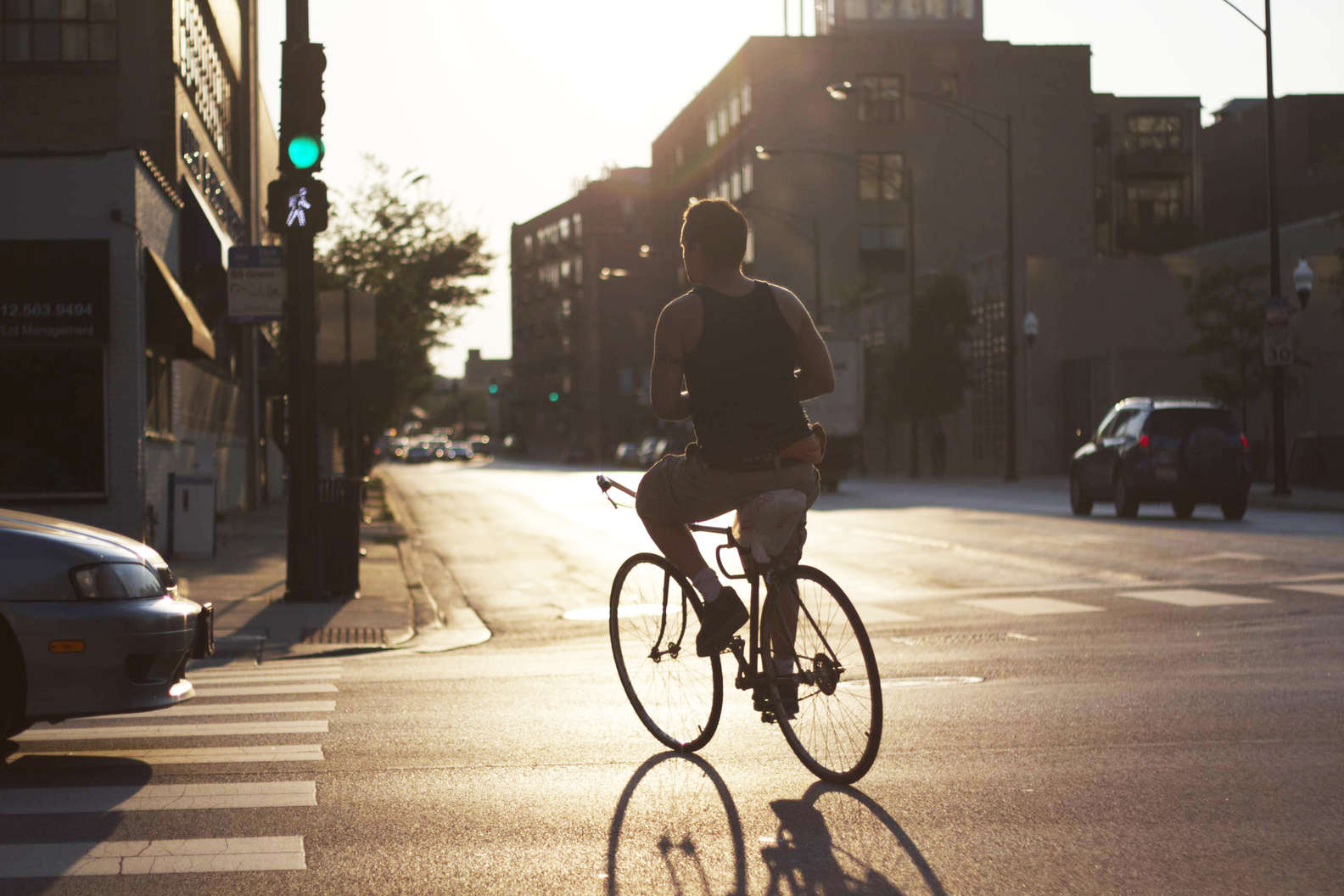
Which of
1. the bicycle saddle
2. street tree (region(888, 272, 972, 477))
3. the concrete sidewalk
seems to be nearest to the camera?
the bicycle saddle

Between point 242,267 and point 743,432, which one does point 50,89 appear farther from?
point 743,432

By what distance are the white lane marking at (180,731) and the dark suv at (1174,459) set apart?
18780mm

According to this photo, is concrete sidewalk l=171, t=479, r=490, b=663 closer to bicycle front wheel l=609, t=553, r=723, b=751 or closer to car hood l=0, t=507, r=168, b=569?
car hood l=0, t=507, r=168, b=569

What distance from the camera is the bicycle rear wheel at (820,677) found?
19.4ft

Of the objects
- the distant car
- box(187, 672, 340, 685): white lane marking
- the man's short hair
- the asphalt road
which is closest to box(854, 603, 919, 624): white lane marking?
the asphalt road

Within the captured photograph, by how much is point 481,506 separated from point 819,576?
3040cm

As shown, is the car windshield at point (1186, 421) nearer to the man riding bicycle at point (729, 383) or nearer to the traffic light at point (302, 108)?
the traffic light at point (302, 108)

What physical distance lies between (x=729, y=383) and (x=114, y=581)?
2459 millimetres

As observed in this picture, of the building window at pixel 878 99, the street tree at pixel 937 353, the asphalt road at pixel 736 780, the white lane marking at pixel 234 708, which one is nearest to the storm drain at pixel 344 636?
the asphalt road at pixel 736 780

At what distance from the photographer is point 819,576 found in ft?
19.8

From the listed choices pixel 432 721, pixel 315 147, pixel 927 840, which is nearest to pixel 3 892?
pixel 927 840

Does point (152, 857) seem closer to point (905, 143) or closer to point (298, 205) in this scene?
point (298, 205)

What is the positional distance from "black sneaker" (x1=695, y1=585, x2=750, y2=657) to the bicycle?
44 millimetres

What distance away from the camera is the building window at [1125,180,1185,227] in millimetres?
80625
